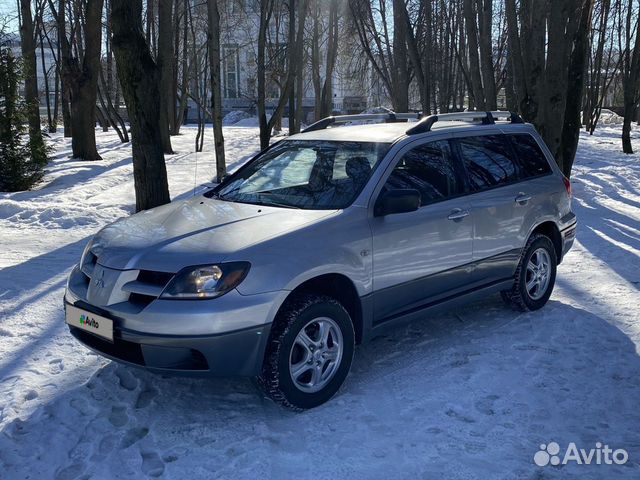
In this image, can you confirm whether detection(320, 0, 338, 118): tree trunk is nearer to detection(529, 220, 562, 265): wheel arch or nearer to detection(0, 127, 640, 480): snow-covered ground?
detection(529, 220, 562, 265): wheel arch

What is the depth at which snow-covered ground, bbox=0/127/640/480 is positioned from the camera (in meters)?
3.52

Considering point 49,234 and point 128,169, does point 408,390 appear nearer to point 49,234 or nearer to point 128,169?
point 49,234

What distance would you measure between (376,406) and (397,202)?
52.4 inches

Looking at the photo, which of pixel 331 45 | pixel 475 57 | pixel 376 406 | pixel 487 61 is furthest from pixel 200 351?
pixel 331 45

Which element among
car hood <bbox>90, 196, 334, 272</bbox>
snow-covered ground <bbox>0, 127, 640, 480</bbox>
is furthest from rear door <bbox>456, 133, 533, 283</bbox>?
car hood <bbox>90, 196, 334, 272</bbox>

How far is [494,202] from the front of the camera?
17.7ft

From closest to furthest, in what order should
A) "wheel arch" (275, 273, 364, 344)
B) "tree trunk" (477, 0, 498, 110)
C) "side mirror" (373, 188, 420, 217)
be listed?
"wheel arch" (275, 273, 364, 344) < "side mirror" (373, 188, 420, 217) < "tree trunk" (477, 0, 498, 110)

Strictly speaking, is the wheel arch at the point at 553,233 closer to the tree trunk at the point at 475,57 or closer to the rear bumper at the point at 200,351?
the rear bumper at the point at 200,351

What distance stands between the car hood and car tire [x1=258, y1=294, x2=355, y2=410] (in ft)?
1.60

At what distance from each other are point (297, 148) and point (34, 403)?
271 centimetres

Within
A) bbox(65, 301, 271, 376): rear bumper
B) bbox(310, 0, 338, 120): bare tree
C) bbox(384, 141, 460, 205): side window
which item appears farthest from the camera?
bbox(310, 0, 338, 120): bare tree

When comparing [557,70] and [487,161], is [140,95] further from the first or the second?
[557,70]

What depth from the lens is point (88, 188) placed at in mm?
13305

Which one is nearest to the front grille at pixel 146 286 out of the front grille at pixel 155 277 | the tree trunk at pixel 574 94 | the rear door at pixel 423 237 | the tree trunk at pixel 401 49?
the front grille at pixel 155 277
